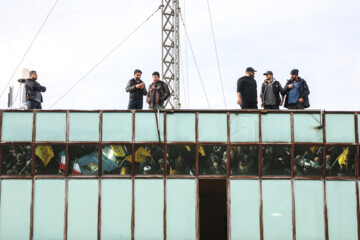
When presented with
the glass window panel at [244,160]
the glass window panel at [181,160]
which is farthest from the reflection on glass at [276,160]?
the glass window panel at [181,160]

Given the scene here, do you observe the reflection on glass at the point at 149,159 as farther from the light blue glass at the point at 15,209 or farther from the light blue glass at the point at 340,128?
the light blue glass at the point at 340,128

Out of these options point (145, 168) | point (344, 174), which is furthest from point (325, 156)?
point (145, 168)

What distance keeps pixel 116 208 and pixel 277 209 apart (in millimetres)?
5744

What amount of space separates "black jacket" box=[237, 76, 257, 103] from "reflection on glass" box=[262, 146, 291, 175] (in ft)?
7.27

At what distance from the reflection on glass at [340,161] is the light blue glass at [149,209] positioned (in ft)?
20.0

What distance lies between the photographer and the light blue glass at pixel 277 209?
73.9 ft

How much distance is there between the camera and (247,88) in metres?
21.6

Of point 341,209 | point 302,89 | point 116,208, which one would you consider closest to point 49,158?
point 116,208

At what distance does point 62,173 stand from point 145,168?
9.79 ft

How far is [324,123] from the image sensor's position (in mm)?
23172

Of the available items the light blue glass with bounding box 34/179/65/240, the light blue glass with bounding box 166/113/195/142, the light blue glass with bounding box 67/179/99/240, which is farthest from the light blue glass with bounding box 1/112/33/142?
the light blue glass with bounding box 166/113/195/142

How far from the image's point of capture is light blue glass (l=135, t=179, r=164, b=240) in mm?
22484

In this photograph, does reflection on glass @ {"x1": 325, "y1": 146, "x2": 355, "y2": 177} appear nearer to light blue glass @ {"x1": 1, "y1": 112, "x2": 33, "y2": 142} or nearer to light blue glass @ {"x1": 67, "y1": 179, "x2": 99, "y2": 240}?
light blue glass @ {"x1": 67, "y1": 179, "x2": 99, "y2": 240}

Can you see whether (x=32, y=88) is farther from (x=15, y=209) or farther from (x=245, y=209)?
(x=245, y=209)
